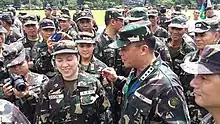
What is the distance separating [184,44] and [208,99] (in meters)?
3.90

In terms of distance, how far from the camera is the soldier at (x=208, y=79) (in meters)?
2.54

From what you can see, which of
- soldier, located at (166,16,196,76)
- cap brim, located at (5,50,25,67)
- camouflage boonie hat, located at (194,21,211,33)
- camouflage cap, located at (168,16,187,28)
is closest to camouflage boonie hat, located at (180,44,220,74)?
cap brim, located at (5,50,25,67)

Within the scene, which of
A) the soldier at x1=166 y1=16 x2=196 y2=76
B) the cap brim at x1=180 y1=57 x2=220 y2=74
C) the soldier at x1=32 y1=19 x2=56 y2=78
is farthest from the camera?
the soldier at x1=166 y1=16 x2=196 y2=76

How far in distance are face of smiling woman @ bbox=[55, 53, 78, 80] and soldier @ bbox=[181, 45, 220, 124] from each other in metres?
1.74

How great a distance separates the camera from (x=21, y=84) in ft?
12.9

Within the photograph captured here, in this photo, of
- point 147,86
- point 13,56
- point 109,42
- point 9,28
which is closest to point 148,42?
point 147,86

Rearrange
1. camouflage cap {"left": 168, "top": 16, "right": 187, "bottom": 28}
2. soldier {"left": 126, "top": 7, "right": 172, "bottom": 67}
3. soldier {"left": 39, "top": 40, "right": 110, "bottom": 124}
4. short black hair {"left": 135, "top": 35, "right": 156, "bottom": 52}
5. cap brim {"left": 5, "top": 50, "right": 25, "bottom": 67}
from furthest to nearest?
camouflage cap {"left": 168, "top": 16, "right": 187, "bottom": 28}
soldier {"left": 126, "top": 7, "right": 172, "bottom": 67}
cap brim {"left": 5, "top": 50, "right": 25, "bottom": 67}
soldier {"left": 39, "top": 40, "right": 110, "bottom": 124}
short black hair {"left": 135, "top": 35, "right": 156, "bottom": 52}

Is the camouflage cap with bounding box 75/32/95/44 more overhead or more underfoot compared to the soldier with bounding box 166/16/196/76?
more overhead

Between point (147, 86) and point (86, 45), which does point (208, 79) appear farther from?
point (86, 45)

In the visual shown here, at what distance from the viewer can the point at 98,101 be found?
4.28 m

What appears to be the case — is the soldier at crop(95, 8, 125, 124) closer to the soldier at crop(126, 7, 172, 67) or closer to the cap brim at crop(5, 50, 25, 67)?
the soldier at crop(126, 7, 172, 67)

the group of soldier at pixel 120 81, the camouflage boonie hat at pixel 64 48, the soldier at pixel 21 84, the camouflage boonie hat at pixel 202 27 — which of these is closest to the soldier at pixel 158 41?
the group of soldier at pixel 120 81

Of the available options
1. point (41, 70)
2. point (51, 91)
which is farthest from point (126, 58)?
point (41, 70)

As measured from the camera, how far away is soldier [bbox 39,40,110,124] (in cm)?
411
